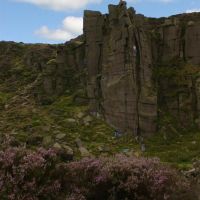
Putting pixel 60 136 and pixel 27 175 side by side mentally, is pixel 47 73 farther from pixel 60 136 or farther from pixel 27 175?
pixel 27 175

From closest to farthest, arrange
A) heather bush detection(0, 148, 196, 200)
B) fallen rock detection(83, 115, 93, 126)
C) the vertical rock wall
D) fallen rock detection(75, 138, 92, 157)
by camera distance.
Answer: heather bush detection(0, 148, 196, 200), fallen rock detection(75, 138, 92, 157), the vertical rock wall, fallen rock detection(83, 115, 93, 126)

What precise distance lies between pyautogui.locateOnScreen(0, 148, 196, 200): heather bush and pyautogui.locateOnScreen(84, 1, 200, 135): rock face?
2275 centimetres

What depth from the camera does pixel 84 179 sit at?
1536 cm

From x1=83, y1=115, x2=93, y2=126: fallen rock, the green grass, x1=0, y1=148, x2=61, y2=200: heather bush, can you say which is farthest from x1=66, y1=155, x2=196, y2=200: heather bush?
x1=83, y1=115, x2=93, y2=126: fallen rock

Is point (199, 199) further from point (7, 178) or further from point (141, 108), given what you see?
point (141, 108)

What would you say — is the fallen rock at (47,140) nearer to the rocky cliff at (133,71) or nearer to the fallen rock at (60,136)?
the fallen rock at (60,136)

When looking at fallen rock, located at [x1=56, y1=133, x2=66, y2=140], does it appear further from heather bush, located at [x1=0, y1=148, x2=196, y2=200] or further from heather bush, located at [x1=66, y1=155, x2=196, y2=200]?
heather bush, located at [x1=66, y1=155, x2=196, y2=200]

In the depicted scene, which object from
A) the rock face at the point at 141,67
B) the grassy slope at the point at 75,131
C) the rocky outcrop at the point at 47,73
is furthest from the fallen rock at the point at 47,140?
the rocky outcrop at the point at 47,73

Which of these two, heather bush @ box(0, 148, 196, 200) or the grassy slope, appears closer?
heather bush @ box(0, 148, 196, 200)

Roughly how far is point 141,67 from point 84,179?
2521 cm

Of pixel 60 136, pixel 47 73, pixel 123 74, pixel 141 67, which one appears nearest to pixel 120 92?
pixel 123 74

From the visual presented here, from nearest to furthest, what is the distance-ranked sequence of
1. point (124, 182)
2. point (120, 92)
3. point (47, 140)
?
point (124, 182)
point (47, 140)
point (120, 92)

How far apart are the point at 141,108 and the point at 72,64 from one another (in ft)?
28.3

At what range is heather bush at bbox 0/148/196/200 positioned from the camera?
14156 mm
